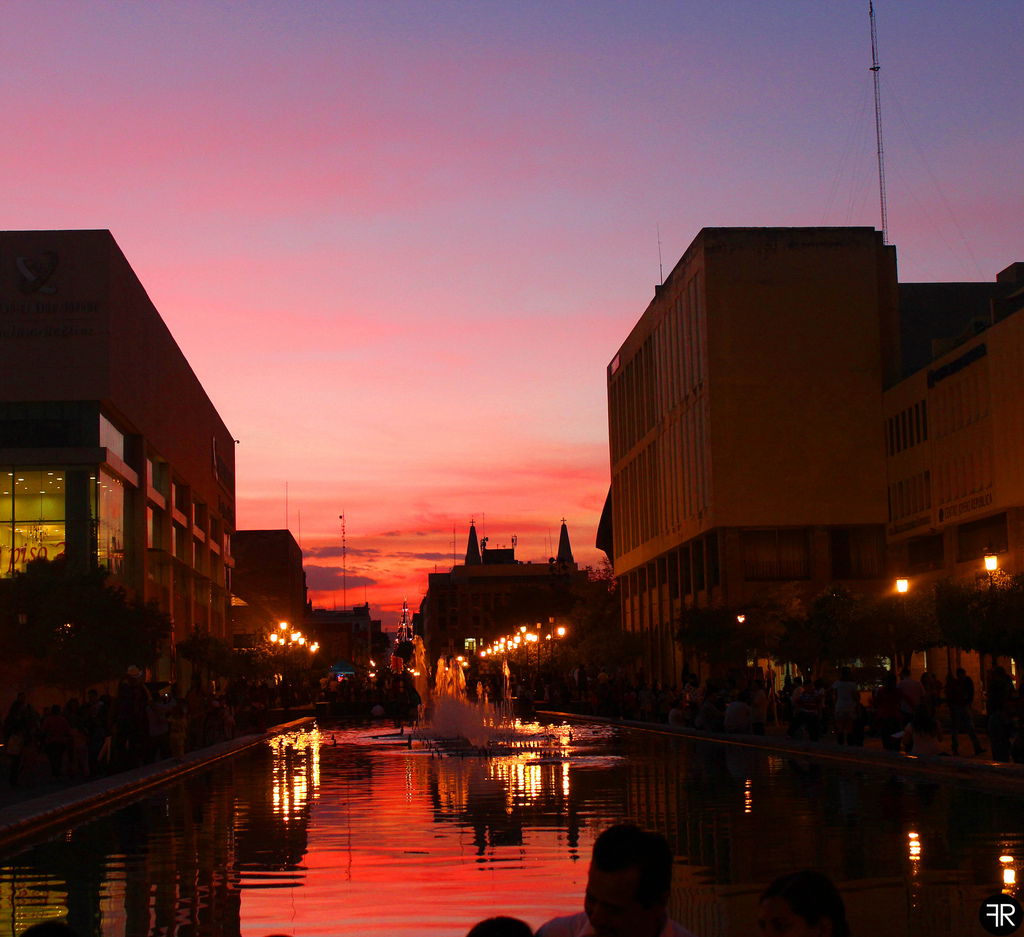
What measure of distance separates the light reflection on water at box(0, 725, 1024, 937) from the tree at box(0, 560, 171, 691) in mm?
16596

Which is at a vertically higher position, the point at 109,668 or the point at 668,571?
the point at 668,571

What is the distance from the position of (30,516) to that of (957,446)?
116 feet

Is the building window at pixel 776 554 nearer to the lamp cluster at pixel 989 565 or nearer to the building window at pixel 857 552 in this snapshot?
the building window at pixel 857 552

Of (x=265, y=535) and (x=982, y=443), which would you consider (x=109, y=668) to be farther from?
(x=265, y=535)

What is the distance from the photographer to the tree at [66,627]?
4444 centimetres

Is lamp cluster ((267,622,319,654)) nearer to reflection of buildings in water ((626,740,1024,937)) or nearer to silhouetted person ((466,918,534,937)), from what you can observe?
reflection of buildings in water ((626,740,1024,937))

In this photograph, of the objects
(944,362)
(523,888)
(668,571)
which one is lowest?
(523,888)

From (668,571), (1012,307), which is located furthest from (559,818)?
(668,571)

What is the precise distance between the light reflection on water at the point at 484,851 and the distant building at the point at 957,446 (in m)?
29.1

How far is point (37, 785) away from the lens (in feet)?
96.9

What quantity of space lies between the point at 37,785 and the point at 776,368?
2116 inches

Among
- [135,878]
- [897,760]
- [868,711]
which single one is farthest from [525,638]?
[135,878]

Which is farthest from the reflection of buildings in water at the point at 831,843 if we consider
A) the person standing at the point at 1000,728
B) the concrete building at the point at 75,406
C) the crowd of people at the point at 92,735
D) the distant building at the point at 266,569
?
the distant building at the point at 266,569

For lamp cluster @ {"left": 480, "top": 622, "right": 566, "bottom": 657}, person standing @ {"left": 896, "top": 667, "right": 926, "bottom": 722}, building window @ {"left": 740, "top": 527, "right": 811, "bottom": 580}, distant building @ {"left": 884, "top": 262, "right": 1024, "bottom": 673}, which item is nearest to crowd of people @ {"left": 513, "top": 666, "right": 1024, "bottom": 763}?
person standing @ {"left": 896, "top": 667, "right": 926, "bottom": 722}
